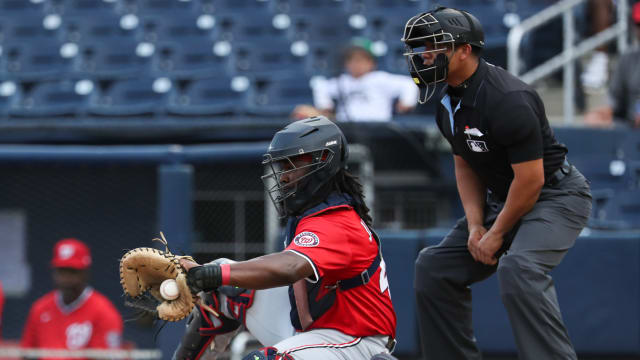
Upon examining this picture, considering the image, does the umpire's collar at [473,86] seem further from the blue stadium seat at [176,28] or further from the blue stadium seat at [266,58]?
the blue stadium seat at [176,28]

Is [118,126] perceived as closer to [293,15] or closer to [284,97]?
[284,97]

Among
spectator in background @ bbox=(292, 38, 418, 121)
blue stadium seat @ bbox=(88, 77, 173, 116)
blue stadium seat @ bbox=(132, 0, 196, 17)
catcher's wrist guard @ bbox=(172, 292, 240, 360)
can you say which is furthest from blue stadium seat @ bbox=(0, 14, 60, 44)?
catcher's wrist guard @ bbox=(172, 292, 240, 360)

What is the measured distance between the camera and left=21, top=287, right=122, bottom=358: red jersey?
5961 mm

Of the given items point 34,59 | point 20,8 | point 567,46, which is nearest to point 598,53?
point 567,46

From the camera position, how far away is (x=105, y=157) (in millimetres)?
5445

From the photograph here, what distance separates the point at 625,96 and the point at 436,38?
3.94 meters

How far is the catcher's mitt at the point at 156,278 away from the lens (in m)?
2.90

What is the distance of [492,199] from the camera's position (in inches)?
147

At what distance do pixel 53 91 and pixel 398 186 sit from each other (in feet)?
12.8

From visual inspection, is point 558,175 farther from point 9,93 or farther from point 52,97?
point 9,93

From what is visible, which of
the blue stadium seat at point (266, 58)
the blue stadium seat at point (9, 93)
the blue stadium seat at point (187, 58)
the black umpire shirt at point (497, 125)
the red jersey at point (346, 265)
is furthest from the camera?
the blue stadium seat at point (187, 58)

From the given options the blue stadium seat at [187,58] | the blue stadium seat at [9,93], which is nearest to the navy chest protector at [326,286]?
the blue stadium seat at [9,93]

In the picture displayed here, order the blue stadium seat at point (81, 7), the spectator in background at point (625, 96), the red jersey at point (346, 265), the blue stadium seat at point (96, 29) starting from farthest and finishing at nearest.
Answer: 1. the blue stadium seat at point (81, 7)
2. the blue stadium seat at point (96, 29)
3. the spectator in background at point (625, 96)
4. the red jersey at point (346, 265)

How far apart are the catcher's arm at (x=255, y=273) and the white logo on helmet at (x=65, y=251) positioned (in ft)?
11.0
